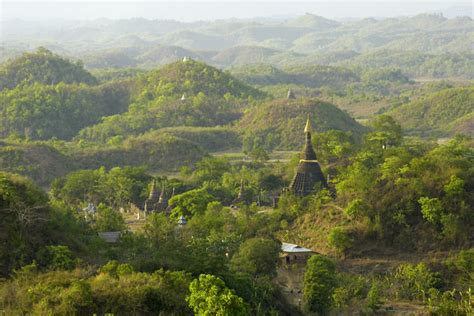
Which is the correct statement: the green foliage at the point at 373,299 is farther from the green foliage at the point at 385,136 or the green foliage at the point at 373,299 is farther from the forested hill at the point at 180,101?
the forested hill at the point at 180,101

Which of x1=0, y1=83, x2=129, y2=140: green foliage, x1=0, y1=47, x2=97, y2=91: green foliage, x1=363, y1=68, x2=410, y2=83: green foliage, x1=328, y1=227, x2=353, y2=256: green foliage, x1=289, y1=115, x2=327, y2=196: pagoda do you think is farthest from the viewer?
x1=363, y1=68, x2=410, y2=83: green foliage

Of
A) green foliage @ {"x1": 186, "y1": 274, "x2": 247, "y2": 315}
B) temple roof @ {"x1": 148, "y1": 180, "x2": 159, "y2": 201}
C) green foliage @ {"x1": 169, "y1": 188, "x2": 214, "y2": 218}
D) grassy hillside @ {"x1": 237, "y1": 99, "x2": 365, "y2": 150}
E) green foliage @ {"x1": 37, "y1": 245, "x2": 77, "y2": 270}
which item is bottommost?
grassy hillside @ {"x1": 237, "y1": 99, "x2": 365, "y2": 150}

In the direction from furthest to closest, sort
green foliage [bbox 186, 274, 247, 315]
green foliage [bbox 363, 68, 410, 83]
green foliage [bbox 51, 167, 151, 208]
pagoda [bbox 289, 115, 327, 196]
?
green foliage [bbox 363, 68, 410, 83]
green foliage [bbox 51, 167, 151, 208]
pagoda [bbox 289, 115, 327, 196]
green foliage [bbox 186, 274, 247, 315]

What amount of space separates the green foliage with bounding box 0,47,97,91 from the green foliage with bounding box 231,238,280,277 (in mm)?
86446

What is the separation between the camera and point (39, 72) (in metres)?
130

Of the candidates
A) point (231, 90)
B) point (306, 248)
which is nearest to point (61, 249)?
point (306, 248)

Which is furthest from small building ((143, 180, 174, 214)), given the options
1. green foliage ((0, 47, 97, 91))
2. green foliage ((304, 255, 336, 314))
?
green foliage ((0, 47, 97, 91))

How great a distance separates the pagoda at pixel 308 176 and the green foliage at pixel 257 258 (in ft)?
37.7

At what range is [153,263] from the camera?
35406 mm

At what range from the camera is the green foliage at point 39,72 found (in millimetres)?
126125

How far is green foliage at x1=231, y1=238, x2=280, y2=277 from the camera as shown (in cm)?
4034

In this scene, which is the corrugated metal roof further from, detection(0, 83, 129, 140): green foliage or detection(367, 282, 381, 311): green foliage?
detection(0, 83, 129, 140): green foliage

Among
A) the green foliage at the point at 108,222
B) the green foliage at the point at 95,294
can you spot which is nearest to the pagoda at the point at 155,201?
the green foliage at the point at 108,222

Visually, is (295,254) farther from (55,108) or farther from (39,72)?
(39,72)
